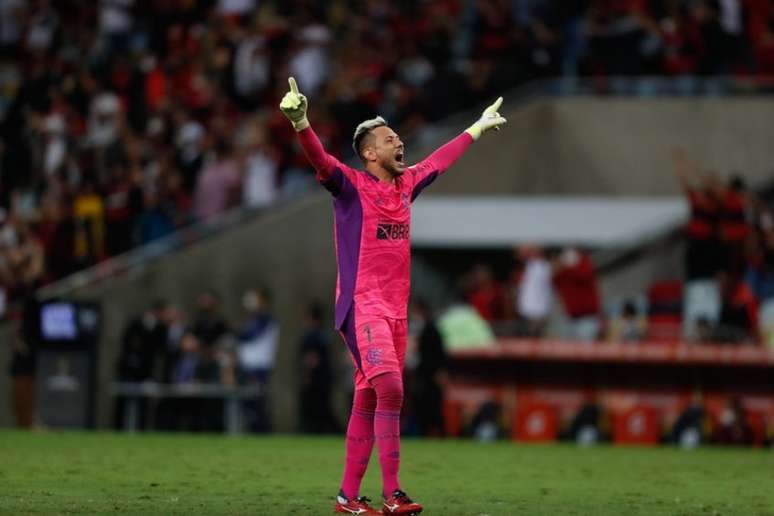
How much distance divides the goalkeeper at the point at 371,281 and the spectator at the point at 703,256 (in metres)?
12.9

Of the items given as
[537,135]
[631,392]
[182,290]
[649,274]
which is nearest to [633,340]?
[631,392]

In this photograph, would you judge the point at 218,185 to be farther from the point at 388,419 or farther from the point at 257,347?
the point at 388,419

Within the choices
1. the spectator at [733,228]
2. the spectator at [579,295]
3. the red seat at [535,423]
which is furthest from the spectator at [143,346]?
the spectator at [733,228]

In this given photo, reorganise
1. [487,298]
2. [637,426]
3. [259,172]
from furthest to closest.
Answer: [259,172], [487,298], [637,426]

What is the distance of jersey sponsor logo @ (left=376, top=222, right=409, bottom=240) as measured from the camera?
37.2 feet

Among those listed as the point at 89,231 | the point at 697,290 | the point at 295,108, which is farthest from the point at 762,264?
the point at 295,108

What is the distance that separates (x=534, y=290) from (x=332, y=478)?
10.8m

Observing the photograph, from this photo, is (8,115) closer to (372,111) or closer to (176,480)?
(372,111)

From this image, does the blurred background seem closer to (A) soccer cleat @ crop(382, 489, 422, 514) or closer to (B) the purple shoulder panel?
(B) the purple shoulder panel

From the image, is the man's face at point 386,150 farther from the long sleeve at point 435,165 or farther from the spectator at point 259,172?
the spectator at point 259,172

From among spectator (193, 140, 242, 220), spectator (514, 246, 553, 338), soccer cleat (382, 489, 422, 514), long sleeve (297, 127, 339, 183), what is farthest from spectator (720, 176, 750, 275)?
soccer cleat (382, 489, 422, 514)

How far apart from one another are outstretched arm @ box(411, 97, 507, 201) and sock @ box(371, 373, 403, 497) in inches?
52.2

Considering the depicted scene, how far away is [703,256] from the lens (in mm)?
24078

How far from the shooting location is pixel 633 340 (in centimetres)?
2377
